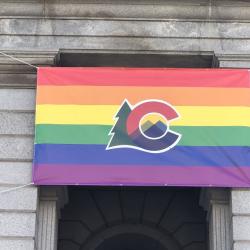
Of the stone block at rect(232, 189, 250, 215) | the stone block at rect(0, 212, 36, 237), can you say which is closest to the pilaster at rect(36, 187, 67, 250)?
the stone block at rect(0, 212, 36, 237)

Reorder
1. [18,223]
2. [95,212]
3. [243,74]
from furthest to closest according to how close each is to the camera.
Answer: [95,212] → [243,74] → [18,223]

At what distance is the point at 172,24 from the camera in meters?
15.1

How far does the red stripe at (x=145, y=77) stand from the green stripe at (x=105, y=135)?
2.91 ft

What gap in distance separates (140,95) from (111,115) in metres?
0.69

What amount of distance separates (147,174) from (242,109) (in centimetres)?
222

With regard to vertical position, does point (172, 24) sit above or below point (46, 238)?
above

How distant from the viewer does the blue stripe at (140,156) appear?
14.1 metres

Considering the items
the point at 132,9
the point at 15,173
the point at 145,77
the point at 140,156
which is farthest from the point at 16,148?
the point at 132,9

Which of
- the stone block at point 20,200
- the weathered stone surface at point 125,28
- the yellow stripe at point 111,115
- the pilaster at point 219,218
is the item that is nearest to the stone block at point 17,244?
the stone block at point 20,200

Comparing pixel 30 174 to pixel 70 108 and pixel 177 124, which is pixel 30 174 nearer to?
pixel 70 108

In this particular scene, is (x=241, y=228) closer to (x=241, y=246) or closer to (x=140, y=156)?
(x=241, y=246)

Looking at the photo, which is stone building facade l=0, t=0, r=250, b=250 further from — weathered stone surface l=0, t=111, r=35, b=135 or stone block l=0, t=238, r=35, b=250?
stone block l=0, t=238, r=35, b=250

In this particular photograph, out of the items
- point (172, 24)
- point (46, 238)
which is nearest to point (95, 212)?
point (46, 238)

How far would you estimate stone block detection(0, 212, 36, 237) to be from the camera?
1361 centimetres
